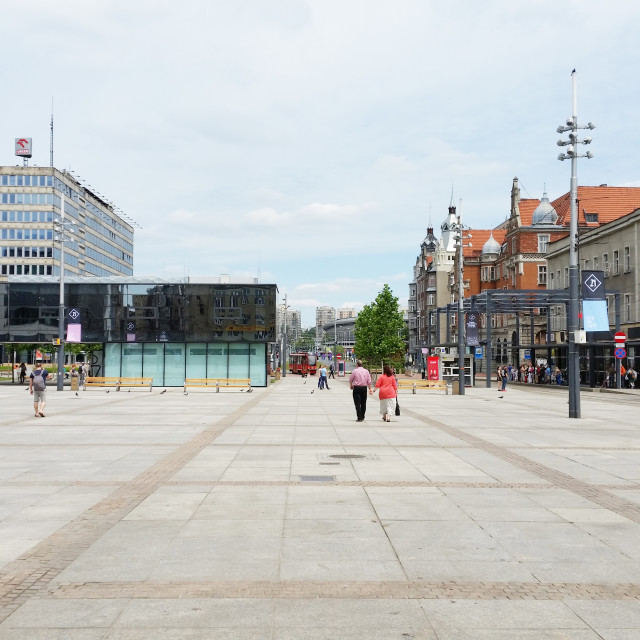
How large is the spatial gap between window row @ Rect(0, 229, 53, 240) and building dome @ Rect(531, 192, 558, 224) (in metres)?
61.0

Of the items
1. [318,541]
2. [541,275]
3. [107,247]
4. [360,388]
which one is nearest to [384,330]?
[541,275]

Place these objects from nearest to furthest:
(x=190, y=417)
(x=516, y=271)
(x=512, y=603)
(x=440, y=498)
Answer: (x=512, y=603) → (x=440, y=498) → (x=190, y=417) → (x=516, y=271)

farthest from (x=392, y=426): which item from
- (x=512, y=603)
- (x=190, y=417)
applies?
(x=512, y=603)

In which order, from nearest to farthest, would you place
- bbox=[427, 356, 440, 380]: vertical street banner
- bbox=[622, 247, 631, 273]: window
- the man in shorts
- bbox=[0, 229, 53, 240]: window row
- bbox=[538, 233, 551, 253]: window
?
the man in shorts → bbox=[622, 247, 631, 273]: window → bbox=[427, 356, 440, 380]: vertical street banner → bbox=[538, 233, 551, 253]: window → bbox=[0, 229, 53, 240]: window row

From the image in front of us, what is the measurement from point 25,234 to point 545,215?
65.3m

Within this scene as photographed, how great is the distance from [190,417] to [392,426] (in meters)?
6.22

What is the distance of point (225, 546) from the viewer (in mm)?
6828

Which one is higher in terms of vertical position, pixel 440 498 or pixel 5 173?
pixel 5 173

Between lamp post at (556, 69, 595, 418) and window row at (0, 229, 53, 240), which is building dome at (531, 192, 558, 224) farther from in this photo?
window row at (0, 229, 53, 240)

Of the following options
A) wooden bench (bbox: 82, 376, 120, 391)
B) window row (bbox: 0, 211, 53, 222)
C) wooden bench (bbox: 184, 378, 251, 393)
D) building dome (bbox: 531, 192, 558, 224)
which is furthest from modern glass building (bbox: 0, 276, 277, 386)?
window row (bbox: 0, 211, 53, 222)

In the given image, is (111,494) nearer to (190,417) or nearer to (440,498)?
(440,498)

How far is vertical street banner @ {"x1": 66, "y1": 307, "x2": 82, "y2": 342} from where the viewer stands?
40694mm

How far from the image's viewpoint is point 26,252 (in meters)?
97.0

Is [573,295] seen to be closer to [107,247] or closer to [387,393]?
[387,393]
